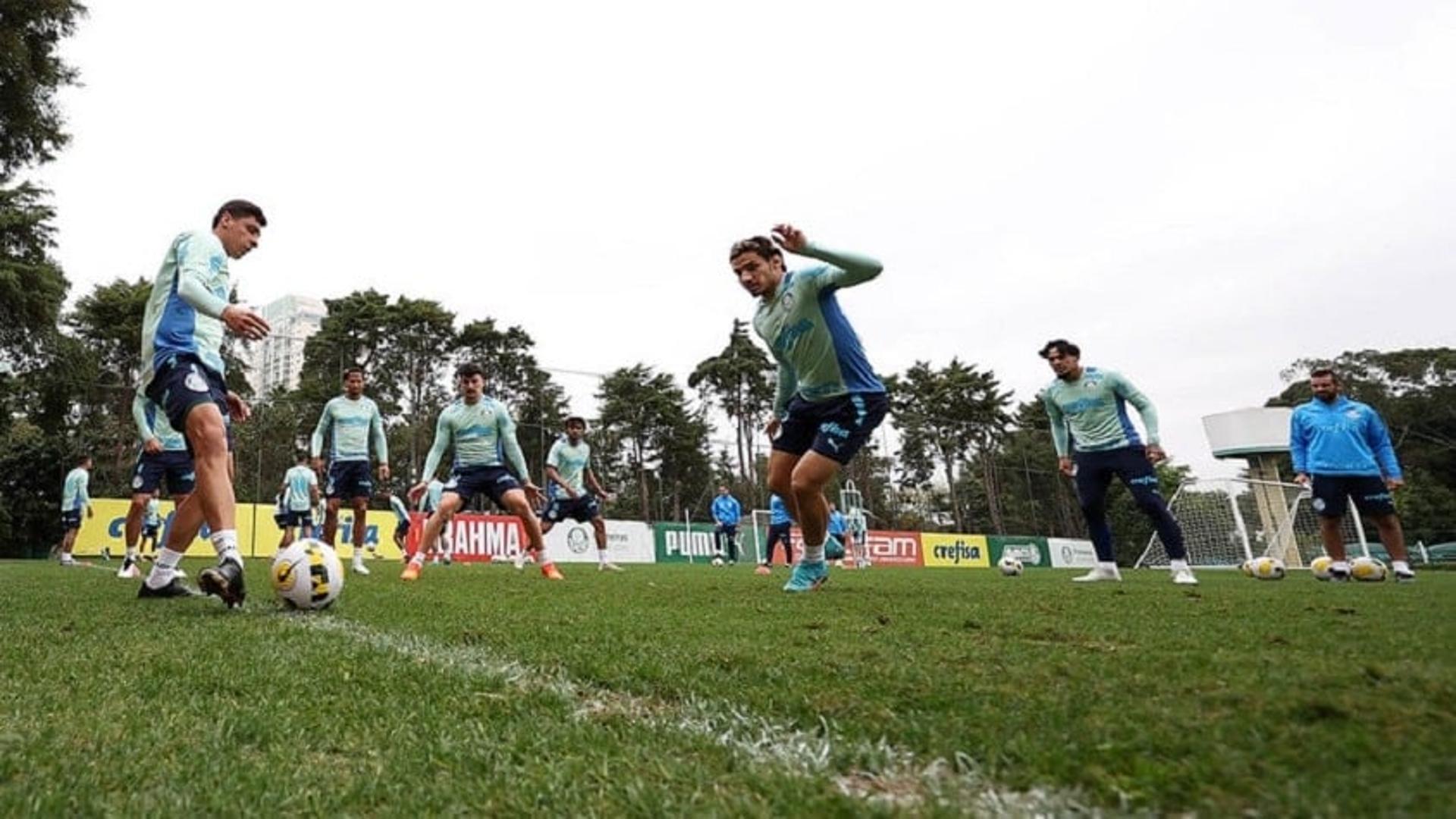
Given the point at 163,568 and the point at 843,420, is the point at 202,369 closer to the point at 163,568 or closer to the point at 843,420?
the point at 163,568

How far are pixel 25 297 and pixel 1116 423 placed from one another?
824 inches

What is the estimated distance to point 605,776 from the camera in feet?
4.21

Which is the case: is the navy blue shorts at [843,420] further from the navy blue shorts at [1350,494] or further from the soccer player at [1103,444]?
the navy blue shorts at [1350,494]

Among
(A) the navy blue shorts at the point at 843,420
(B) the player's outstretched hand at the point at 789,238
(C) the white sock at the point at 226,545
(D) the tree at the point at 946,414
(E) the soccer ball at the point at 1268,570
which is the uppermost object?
(D) the tree at the point at 946,414

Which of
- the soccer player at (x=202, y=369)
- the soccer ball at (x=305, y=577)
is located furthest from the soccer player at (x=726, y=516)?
the soccer ball at (x=305, y=577)

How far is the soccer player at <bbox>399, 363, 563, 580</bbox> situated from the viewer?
757cm

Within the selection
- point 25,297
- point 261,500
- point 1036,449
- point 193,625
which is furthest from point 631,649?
point 1036,449

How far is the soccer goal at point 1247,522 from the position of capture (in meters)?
16.6

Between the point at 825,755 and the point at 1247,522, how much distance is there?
63.6 feet

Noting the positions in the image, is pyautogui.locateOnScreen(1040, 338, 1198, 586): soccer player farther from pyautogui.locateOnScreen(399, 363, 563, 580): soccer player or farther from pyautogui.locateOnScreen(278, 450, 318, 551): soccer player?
pyautogui.locateOnScreen(278, 450, 318, 551): soccer player

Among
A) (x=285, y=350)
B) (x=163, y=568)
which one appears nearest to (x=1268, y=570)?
(x=163, y=568)

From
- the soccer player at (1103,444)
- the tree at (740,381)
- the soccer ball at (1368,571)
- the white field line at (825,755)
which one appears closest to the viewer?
the white field line at (825,755)

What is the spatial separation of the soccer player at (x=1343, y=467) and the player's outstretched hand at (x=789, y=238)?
5.51m

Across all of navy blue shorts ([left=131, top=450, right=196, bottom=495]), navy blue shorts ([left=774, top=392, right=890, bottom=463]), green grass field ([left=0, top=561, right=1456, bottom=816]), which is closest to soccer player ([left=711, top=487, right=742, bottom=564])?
navy blue shorts ([left=131, top=450, right=196, bottom=495])
